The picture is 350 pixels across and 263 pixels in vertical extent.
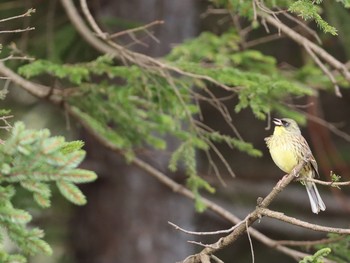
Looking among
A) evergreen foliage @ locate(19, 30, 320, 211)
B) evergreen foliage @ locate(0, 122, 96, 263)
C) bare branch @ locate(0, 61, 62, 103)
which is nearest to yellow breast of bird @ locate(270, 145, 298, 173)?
evergreen foliage @ locate(19, 30, 320, 211)

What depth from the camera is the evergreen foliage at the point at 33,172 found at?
2.82 metres

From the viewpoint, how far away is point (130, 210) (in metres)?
7.57

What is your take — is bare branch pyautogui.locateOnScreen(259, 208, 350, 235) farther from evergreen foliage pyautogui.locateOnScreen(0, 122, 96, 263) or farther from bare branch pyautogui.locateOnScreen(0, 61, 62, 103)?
bare branch pyautogui.locateOnScreen(0, 61, 62, 103)

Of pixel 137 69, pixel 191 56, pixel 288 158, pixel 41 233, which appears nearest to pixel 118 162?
pixel 191 56

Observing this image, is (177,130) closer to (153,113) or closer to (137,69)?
(153,113)

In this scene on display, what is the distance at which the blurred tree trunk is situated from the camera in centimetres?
750

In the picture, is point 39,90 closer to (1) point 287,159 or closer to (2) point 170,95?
(2) point 170,95

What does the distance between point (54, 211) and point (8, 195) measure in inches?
232

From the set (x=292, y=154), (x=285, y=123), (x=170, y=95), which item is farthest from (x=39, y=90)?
(x=292, y=154)

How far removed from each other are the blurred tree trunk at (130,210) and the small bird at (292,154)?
3013mm

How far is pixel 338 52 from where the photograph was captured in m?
8.88

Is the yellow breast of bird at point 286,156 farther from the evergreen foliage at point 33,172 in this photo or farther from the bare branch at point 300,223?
the evergreen foliage at point 33,172

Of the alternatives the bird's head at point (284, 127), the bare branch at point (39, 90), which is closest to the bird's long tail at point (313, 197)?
the bird's head at point (284, 127)

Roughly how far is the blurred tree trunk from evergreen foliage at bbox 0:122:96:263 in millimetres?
4403
